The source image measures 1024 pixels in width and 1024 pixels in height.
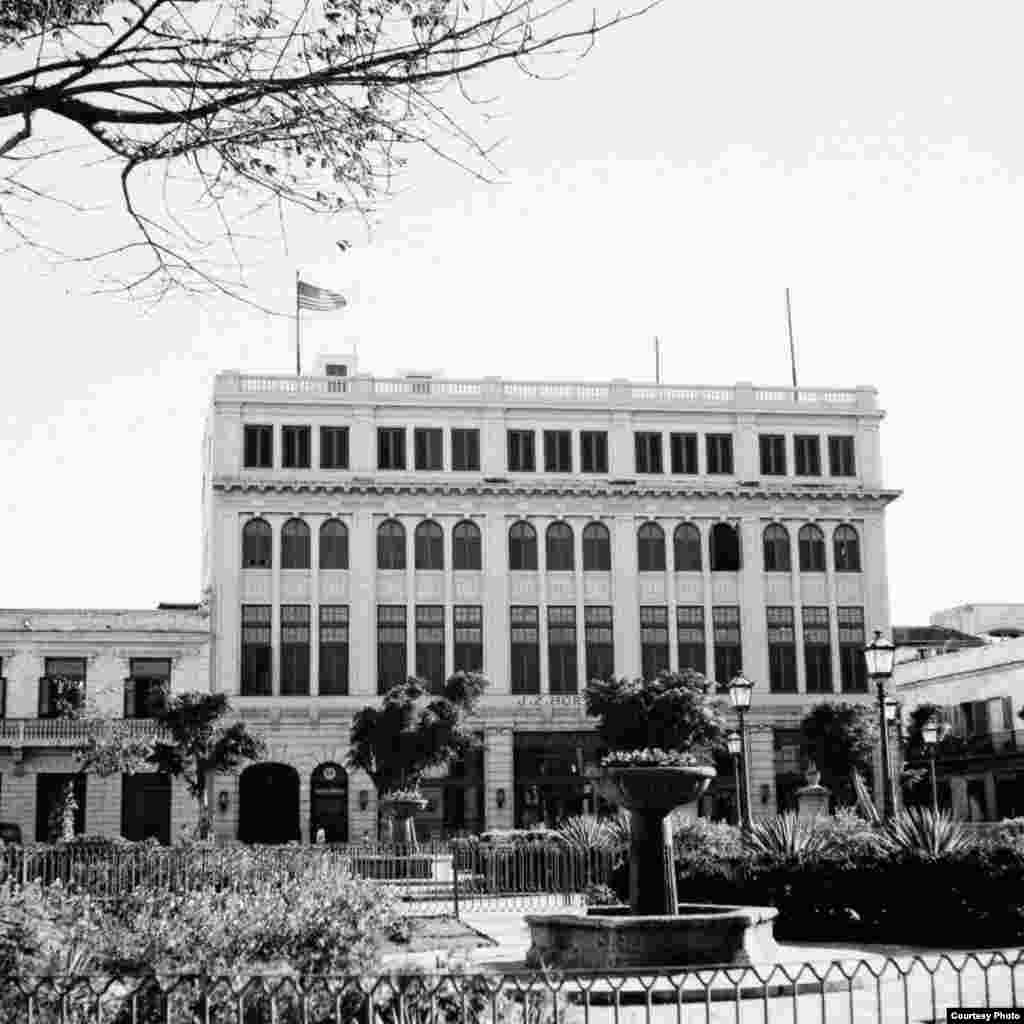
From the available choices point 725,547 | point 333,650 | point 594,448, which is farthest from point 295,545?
point 725,547

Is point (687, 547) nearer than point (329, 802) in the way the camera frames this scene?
No

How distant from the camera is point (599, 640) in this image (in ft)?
186

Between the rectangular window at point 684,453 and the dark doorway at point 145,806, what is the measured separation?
21483 mm

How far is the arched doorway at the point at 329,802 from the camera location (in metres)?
53.9

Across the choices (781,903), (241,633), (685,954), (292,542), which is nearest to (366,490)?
(292,542)

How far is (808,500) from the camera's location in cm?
5897

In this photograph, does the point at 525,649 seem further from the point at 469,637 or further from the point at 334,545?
the point at 334,545

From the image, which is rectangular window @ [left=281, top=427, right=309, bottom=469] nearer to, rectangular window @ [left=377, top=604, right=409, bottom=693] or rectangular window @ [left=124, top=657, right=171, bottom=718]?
rectangular window @ [left=377, top=604, right=409, bottom=693]

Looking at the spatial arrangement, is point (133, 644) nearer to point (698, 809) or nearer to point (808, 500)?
point (698, 809)

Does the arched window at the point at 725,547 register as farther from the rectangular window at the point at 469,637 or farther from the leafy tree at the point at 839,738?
the rectangular window at the point at 469,637

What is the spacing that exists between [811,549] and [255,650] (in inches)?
811

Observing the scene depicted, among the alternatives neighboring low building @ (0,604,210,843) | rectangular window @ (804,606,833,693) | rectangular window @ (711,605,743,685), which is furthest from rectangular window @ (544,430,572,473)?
neighboring low building @ (0,604,210,843)

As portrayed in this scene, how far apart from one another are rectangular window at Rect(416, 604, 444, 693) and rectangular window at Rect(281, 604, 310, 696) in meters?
3.91

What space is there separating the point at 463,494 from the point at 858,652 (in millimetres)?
15553
